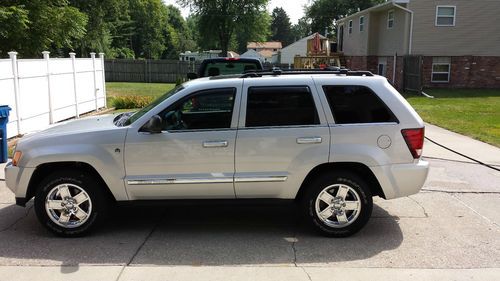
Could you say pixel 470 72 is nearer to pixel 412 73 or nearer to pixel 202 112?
pixel 412 73

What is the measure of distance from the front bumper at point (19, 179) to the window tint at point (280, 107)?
7.75 feet

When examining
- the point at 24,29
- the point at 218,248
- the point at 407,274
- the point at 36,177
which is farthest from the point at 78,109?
the point at 407,274

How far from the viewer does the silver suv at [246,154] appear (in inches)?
206

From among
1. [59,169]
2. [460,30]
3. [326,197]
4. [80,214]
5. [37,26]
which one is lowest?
[80,214]

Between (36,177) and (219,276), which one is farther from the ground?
(36,177)

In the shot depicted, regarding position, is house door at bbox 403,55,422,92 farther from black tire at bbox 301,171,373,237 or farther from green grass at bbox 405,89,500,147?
black tire at bbox 301,171,373,237

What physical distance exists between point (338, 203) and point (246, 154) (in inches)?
43.3

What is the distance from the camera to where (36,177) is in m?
5.41

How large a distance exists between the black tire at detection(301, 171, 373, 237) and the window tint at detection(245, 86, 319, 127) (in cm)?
64

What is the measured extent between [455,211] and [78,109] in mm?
12764

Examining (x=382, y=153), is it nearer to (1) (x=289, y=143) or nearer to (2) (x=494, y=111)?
(1) (x=289, y=143)

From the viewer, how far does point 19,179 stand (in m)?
5.34

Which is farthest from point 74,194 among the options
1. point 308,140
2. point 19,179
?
point 308,140

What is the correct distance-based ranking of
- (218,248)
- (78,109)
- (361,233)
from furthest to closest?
(78,109), (361,233), (218,248)
